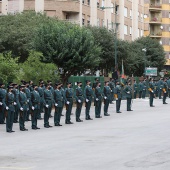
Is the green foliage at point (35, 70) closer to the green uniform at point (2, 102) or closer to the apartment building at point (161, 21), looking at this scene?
the green uniform at point (2, 102)

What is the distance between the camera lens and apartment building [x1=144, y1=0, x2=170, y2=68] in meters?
107

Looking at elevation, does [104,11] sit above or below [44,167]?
above

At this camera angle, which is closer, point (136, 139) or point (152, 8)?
point (136, 139)

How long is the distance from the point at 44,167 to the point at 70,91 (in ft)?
49.5

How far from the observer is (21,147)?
59.3ft

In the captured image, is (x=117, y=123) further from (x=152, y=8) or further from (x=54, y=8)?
(x=152, y=8)

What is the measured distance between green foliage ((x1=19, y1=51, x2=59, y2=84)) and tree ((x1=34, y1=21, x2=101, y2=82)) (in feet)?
18.3

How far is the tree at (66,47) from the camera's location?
44438 millimetres

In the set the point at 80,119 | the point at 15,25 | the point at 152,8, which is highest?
the point at 152,8

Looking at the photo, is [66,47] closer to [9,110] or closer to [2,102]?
[2,102]

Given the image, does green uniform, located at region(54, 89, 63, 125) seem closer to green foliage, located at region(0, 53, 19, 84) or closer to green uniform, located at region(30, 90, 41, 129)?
green uniform, located at region(30, 90, 41, 129)

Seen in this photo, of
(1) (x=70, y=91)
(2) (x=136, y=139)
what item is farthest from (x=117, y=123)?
(2) (x=136, y=139)

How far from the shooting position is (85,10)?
67.8 metres

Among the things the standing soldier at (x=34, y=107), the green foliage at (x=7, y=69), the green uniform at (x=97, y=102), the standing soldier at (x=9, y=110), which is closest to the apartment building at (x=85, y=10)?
the green foliage at (x=7, y=69)
